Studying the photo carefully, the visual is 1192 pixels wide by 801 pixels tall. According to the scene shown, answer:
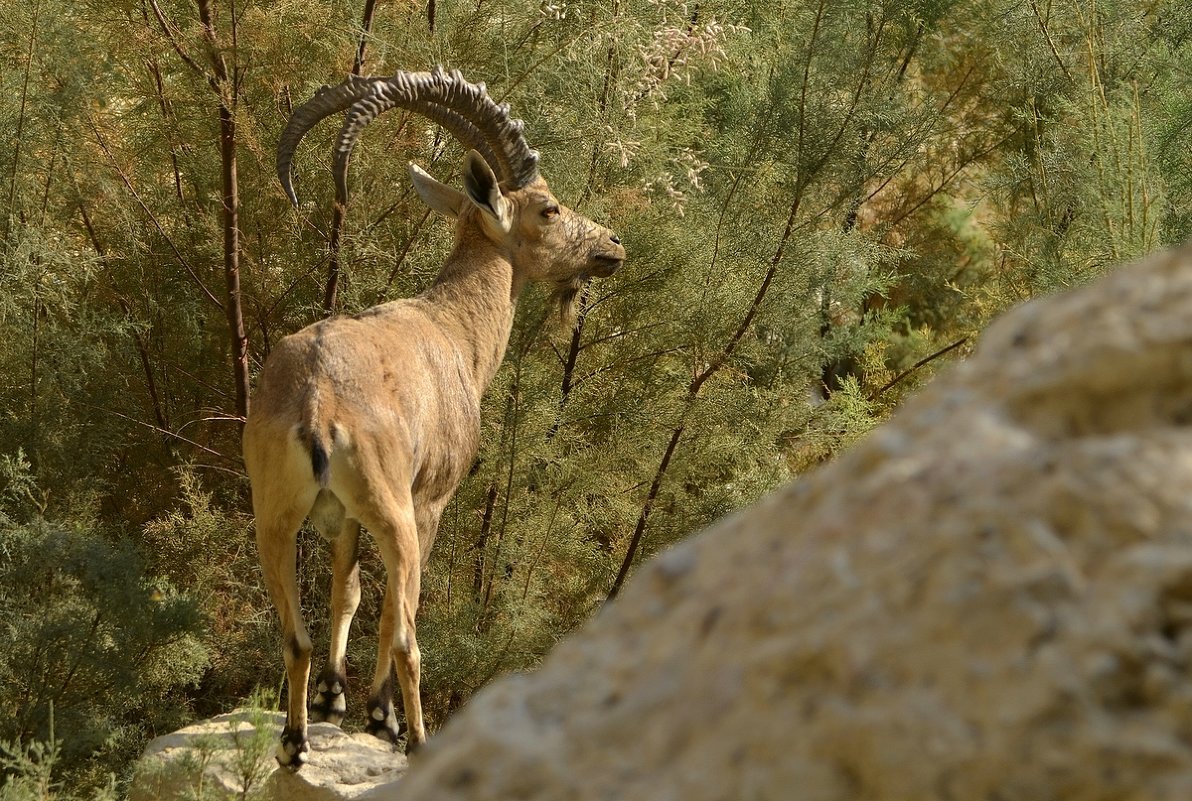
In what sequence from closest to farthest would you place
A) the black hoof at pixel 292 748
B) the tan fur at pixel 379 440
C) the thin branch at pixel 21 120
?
the tan fur at pixel 379 440
the black hoof at pixel 292 748
the thin branch at pixel 21 120

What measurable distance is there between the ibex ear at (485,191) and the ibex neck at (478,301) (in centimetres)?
20

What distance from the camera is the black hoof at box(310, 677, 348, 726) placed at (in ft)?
19.3

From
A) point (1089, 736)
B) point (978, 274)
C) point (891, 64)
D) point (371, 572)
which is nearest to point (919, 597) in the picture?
point (1089, 736)

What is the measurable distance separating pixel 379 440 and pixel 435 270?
2.77 m

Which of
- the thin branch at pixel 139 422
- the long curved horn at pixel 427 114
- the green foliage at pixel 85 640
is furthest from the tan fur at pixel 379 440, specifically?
the thin branch at pixel 139 422

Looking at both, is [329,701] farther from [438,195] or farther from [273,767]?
[438,195]

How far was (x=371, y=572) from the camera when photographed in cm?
809

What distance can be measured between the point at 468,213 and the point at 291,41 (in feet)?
5.50

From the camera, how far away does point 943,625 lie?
1.44 meters

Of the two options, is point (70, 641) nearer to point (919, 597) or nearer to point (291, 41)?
point (291, 41)

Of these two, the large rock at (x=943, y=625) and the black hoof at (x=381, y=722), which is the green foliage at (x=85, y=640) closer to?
the black hoof at (x=381, y=722)

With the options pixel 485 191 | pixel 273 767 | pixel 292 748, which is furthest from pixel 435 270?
pixel 273 767

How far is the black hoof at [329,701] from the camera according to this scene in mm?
5879

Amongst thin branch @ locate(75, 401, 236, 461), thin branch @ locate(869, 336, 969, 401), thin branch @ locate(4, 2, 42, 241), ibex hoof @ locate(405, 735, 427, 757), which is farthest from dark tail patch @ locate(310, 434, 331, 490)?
thin branch @ locate(869, 336, 969, 401)
